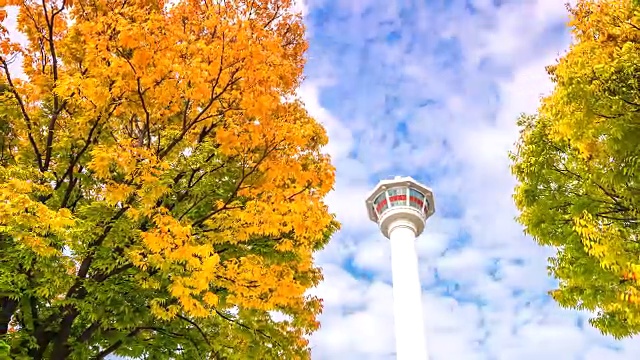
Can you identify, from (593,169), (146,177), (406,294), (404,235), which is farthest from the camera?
(404,235)

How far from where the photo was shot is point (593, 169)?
869 cm

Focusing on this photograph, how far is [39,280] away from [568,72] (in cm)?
860

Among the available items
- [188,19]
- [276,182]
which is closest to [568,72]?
[276,182]

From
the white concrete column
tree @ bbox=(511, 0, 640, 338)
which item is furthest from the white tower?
tree @ bbox=(511, 0, 640, 338)

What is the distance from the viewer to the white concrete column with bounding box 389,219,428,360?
29.2 meters

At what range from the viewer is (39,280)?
7.40 meters

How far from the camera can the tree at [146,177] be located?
23.7 feet

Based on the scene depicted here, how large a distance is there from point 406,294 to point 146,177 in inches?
1050

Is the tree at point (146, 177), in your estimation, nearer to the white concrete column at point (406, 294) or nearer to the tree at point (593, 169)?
the tree at point (593, 169)

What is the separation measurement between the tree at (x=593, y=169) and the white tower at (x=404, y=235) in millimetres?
20480

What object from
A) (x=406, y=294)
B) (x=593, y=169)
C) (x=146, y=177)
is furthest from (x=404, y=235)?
(x=146, y=177)

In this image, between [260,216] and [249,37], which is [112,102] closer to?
[249,37]

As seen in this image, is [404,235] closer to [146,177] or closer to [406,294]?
[406,294]

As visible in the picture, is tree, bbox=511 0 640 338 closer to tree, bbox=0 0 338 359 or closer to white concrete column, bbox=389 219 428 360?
tree, bbox=0 0 338 359
